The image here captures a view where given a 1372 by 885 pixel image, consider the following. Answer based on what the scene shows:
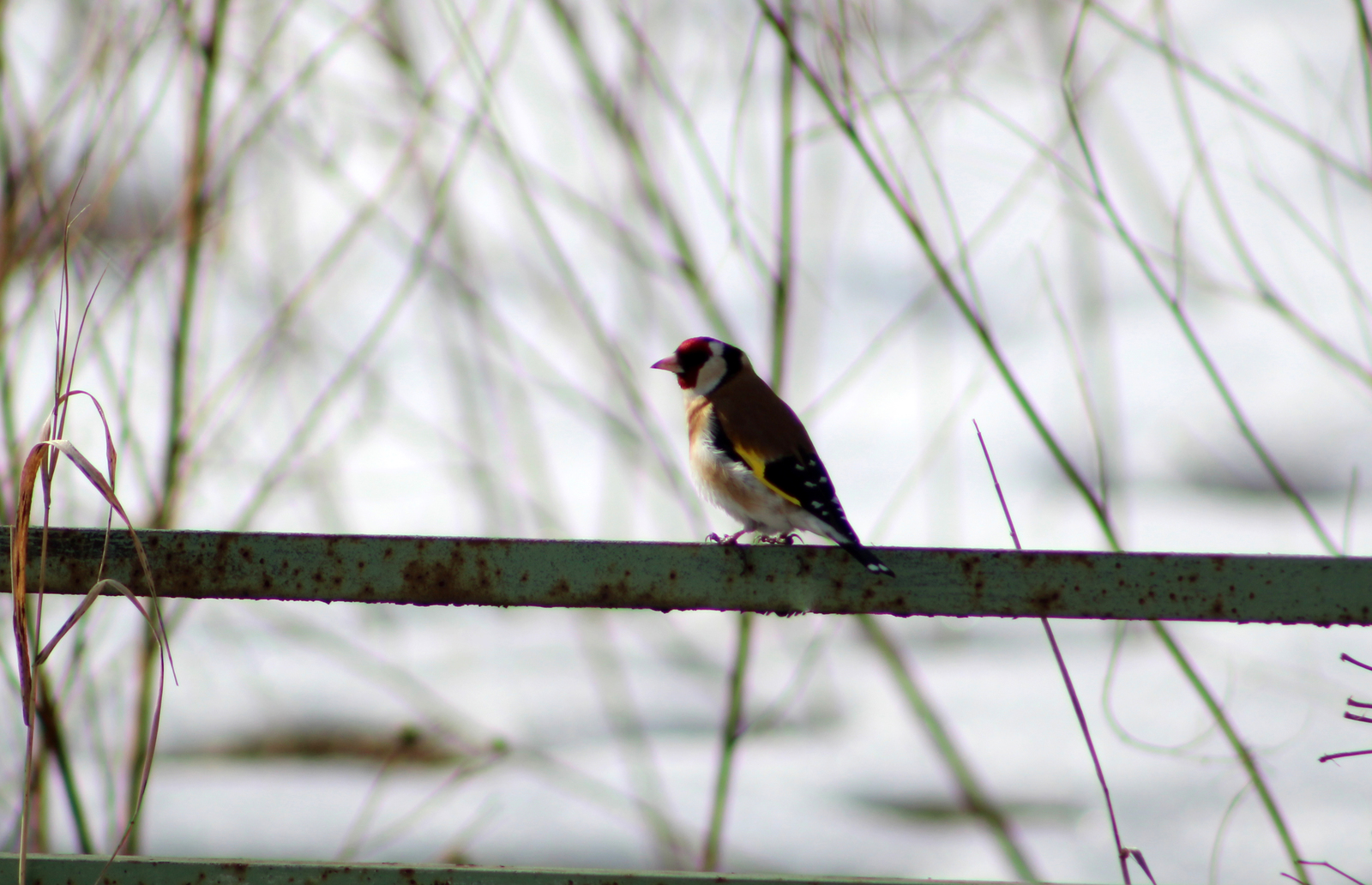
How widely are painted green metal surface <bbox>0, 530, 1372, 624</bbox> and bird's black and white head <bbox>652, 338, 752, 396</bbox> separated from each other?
166 cm

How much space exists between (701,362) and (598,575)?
1.74 m

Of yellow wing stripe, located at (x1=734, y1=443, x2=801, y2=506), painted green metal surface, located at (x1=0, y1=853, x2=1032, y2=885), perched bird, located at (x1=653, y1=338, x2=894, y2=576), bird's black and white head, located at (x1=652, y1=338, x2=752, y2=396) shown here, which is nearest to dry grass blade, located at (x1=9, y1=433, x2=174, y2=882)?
painted green metal surface, located at (x1=0, y1=853, x2=1032, y2=885)

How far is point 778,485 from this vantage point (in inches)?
85.3

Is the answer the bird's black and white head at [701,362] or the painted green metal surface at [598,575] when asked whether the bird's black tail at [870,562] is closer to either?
the painted green metal surface at [598,575]

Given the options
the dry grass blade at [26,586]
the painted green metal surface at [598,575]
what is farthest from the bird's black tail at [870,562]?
the dry grass blade at [26,586]

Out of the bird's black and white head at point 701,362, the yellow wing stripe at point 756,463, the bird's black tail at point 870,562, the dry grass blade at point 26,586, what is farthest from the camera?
the bird's black and white head at point 701,362

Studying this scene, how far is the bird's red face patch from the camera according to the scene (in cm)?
281

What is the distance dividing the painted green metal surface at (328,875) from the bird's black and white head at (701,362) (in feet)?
5.91

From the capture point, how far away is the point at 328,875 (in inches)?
41.7

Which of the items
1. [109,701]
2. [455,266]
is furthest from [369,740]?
[455,266]

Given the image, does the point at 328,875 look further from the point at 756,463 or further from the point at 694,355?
the point at 694,355

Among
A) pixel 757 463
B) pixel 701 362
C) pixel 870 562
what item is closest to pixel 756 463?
pixel 757 463

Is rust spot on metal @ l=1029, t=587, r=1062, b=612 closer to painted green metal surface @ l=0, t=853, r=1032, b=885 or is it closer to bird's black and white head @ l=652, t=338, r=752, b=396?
painted green metal surface @ l=0, t=853, r=1032, b=885

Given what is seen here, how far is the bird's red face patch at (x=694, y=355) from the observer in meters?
2.81
